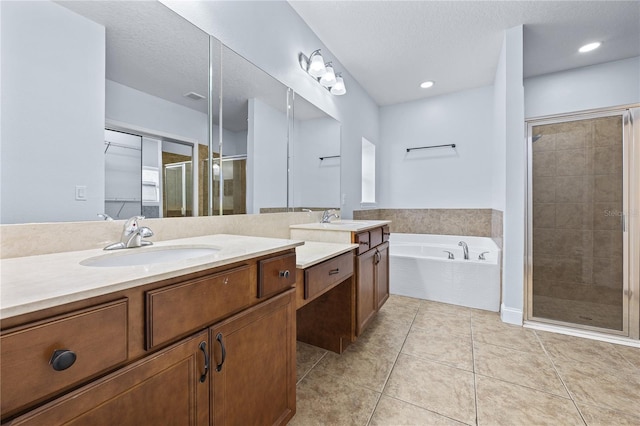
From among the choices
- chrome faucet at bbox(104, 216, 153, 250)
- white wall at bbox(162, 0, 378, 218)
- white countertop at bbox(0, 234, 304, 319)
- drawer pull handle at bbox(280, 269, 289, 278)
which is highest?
white wall at bbox(162, 0, 378, 218)

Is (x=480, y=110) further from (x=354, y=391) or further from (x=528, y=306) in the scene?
(x=354, y=391)

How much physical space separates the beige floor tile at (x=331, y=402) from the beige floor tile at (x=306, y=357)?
0.07 m

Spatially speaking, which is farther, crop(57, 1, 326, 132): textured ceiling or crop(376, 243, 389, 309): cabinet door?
crop(376, 243, 389, 309): cabinet door

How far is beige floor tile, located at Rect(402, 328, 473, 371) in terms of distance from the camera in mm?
1730

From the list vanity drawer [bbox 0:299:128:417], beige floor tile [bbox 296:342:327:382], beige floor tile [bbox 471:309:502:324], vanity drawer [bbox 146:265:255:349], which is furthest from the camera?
beige floor tile [bbox 471:309:502:324]

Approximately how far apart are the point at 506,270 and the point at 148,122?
9.35 ft

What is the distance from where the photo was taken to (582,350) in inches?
73.2

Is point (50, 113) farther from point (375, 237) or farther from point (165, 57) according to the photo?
point (375, 237)

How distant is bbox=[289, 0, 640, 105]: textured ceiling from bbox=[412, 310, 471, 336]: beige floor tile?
2.55 m

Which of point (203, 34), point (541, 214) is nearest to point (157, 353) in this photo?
point (203, 34)

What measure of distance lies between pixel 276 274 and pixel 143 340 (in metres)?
0.47

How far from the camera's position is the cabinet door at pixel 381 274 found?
7.08ft

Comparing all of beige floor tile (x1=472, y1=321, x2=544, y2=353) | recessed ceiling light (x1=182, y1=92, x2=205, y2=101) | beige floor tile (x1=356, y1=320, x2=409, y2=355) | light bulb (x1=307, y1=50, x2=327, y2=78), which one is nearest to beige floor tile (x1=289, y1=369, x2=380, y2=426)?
beige floor tile (x1=356, y1=320, x2=409, y2=355)

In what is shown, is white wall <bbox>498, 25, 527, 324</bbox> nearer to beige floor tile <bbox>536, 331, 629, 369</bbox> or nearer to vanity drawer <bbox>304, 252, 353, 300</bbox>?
beige floor tile <bbox>536, 331, 629, 369</bbox>
